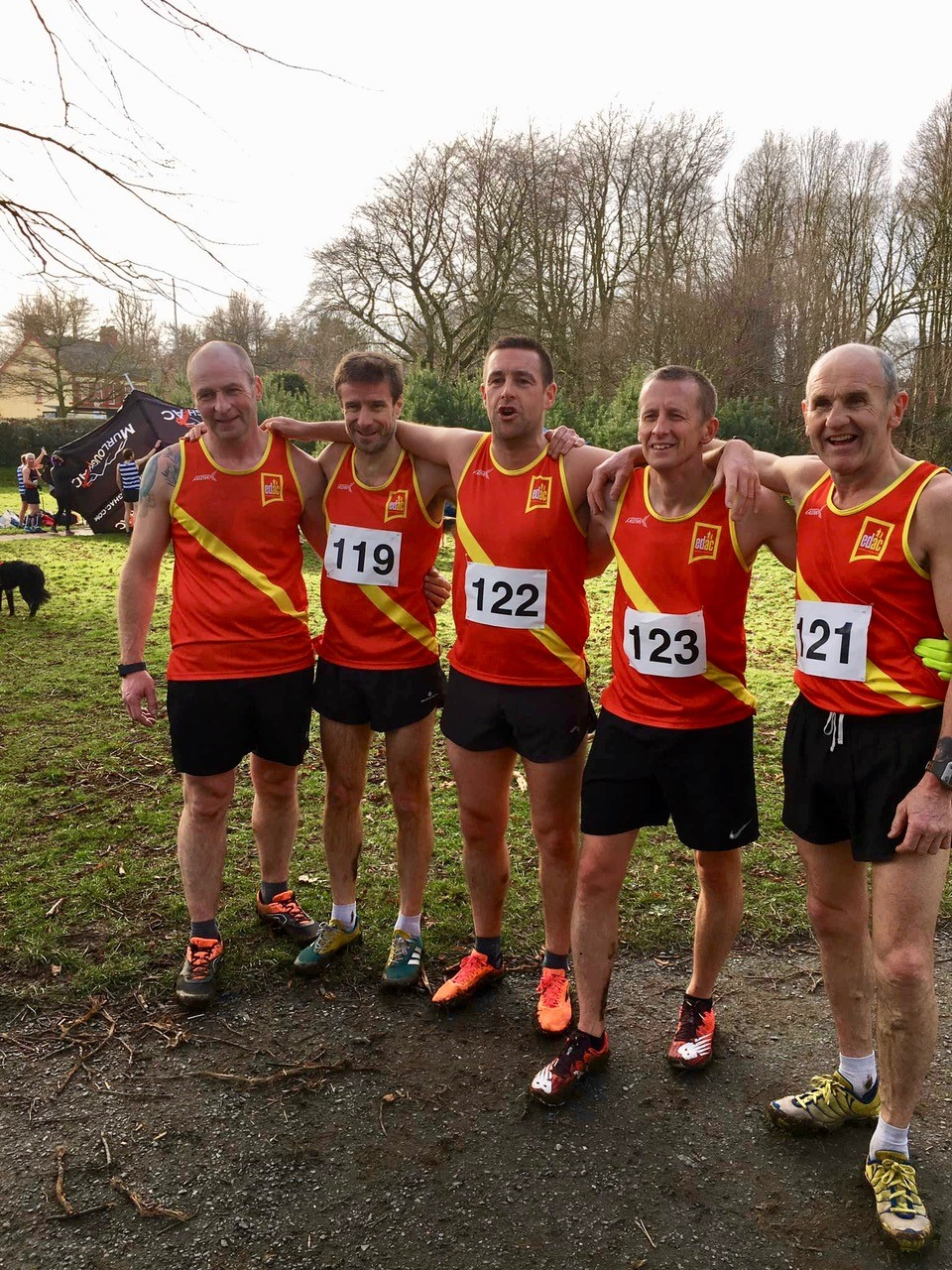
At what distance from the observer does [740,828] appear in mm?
3094

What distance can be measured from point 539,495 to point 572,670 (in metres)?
0.67

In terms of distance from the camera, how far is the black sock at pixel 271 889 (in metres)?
4.20

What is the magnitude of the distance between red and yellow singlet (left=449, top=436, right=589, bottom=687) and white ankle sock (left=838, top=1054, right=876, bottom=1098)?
5.20 feet

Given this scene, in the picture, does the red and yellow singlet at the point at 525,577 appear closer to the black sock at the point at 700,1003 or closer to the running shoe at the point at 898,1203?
the black sock at the point at 700,1003

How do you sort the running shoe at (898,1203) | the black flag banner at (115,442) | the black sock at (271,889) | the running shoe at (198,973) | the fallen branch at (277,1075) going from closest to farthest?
the running shoe at (898,1203)
the fallen branch at (277,1075)
the running shoe at (198,973)
the black sock at (271,889)
the black flag banner at (115,442)

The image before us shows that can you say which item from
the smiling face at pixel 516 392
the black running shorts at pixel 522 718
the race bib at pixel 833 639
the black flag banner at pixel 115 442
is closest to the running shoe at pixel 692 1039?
the black running shorts at pixel 522 718

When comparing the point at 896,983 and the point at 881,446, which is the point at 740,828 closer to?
the point at 896,983

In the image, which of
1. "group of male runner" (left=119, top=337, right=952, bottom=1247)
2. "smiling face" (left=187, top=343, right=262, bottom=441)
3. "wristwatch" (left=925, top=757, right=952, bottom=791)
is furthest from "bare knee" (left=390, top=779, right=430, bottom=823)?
"wristwatch" (left=925, top=757, right=952, bottom=791)

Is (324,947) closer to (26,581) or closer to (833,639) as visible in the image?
(833,639)

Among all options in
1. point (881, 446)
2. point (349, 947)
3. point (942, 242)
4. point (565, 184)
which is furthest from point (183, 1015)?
point (565, 184)

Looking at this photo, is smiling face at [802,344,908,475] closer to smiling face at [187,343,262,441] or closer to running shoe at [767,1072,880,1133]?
running shoe at [767,1072,880,1133]

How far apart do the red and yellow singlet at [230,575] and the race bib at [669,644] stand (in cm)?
150

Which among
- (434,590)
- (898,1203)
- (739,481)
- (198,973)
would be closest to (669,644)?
(739,481)

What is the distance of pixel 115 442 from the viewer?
56.7 feet
